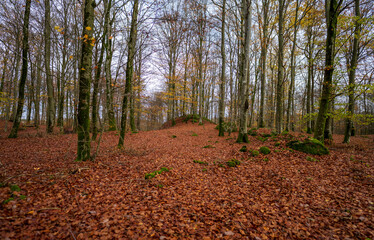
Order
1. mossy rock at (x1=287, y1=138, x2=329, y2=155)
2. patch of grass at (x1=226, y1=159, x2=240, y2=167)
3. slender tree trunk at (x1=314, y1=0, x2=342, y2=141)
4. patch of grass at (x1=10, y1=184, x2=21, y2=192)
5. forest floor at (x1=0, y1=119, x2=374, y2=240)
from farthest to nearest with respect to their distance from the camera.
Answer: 1. slender tree trunk at (x1=314, y1=0, x2=342, y2=141)
2. mossy rock at (x1=287, y1=138, x2=329, y2=155)
3. patch of grass at (x1=226, y1=159, x2=240, y2=167)
4. patch of grass at (x1=10, y1=184, x2=21, y2=192)
5. forest floor at (x1=0, y1=119, x2=374, y2=240)

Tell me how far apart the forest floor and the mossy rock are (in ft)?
2.85

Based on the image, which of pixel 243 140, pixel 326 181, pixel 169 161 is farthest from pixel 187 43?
pixel 326 181

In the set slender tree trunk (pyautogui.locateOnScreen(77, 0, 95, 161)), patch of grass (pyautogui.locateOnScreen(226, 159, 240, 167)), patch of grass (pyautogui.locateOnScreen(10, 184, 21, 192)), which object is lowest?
patch of grass (pyautogui.locateOnScreen(226, 159, 240, 167))

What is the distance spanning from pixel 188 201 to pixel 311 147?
6.07 meters

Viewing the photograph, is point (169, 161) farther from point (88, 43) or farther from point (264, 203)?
point (88, 43)

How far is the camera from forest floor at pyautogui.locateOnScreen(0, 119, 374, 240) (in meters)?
2.50

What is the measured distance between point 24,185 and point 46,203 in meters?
0.99

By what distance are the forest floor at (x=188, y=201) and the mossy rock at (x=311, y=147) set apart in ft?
2.85

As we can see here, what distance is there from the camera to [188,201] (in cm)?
350

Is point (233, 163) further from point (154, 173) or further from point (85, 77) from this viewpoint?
point (85, 77)

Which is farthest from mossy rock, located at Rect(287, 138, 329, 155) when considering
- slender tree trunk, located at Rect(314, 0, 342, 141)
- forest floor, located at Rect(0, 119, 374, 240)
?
slender tree trunk, located at Rect(314, 0, 342, 141)

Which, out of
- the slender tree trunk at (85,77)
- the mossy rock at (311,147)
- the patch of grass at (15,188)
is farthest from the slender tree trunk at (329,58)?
the patch of grass at (15,188)

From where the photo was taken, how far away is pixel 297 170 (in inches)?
196

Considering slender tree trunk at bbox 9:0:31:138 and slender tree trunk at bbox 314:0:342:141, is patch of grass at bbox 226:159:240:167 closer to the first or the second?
slender tree trunk at bbox 314:0:342:141
